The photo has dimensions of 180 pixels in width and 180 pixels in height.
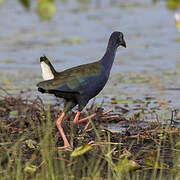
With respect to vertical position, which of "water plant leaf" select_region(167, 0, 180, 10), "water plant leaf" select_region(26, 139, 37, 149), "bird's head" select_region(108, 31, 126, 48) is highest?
"water plant leaf" select_region(167, 0, 180, 10)

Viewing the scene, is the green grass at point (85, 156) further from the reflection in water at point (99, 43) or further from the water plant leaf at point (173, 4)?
the water plant leaf at point (173, 4)

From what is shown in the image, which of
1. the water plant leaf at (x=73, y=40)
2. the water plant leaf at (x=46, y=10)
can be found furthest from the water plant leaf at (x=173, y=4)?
the water plant leaf at (x=73, y=40)

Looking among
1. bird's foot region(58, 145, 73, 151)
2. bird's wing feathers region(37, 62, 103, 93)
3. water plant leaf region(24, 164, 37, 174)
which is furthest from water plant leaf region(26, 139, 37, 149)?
water plant leaf region(24, 164, 37, 174)

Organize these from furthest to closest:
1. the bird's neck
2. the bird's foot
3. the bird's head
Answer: the bird's head < the bird's neck < the bird's foot

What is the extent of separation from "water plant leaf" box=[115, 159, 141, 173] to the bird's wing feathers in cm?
107

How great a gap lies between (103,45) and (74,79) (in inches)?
243

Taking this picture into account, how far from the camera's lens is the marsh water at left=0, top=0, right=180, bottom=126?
8469mm

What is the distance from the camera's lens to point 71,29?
525 inches

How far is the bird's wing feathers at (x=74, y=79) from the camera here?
5273mm

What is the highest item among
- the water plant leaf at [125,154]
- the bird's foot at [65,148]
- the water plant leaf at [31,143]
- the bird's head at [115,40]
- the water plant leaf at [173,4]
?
the water plant leaf at [173,4]

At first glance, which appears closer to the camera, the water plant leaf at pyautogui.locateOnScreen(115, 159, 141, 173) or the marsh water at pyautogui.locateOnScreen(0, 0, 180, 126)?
the water plant leaf at pyautogui.locateOnScreen(115, 159, 141, 173)

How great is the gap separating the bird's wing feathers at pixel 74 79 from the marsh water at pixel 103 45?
3.25 ft

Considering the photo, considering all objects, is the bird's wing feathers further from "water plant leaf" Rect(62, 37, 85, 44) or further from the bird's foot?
"water plant leaf" Rect(62, 37, 85, 44)

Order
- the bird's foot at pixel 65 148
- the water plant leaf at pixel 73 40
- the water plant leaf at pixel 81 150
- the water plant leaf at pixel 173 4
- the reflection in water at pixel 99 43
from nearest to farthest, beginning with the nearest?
1. the water plant leaf at pixel 81 150
2. the bird's foot at pixel 65 148
3. the reflection in water at pixel 99 43
4. the water plant leaf at pixel 73 40
5. the water plant leaf at pixel 173 4
